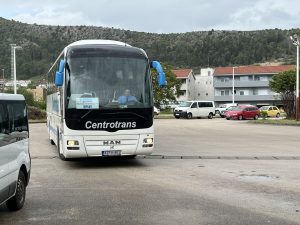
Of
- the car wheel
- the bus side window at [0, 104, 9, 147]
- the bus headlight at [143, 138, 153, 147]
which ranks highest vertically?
the bus side window at [0, 104, 9, 147]

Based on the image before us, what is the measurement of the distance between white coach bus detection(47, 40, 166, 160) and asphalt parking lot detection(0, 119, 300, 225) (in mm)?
708

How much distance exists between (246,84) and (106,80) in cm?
9499

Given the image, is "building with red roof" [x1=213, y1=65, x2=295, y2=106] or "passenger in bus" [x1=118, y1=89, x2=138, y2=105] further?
"building with red roof" [x1=213, y1=65, x2=295, y2=106]

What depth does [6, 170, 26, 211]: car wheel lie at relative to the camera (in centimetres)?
834

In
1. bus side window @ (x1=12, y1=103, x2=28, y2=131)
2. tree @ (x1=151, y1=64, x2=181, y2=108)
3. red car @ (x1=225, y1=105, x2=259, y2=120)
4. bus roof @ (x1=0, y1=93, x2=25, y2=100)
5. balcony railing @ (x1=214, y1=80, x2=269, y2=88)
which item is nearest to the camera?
bus roof @ (x1=0, y1=93, x2=25, y2=100)

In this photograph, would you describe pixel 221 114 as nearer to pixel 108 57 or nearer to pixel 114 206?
pixel 108 57

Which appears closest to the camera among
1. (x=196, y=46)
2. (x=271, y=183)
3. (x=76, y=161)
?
(x=271, y=183)

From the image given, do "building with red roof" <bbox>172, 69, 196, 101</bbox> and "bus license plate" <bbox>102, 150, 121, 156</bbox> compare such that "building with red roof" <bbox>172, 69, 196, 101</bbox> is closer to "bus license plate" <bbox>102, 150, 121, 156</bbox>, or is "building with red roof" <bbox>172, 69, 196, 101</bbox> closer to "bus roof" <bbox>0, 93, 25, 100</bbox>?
"bus license plate" <bbox>102, 150, 121, 156</bbox>

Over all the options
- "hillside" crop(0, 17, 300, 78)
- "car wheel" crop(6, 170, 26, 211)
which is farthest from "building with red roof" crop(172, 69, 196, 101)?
"car wheel" crop(6, 170, 26, 211)

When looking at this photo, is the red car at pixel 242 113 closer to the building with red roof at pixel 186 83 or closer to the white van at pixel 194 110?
the white van at pixel 194 110

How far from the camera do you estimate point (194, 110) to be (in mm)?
57938

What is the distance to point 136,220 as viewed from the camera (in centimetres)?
765

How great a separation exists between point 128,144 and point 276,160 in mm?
5242

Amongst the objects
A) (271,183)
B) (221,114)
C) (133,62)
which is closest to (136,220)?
(271,183)
